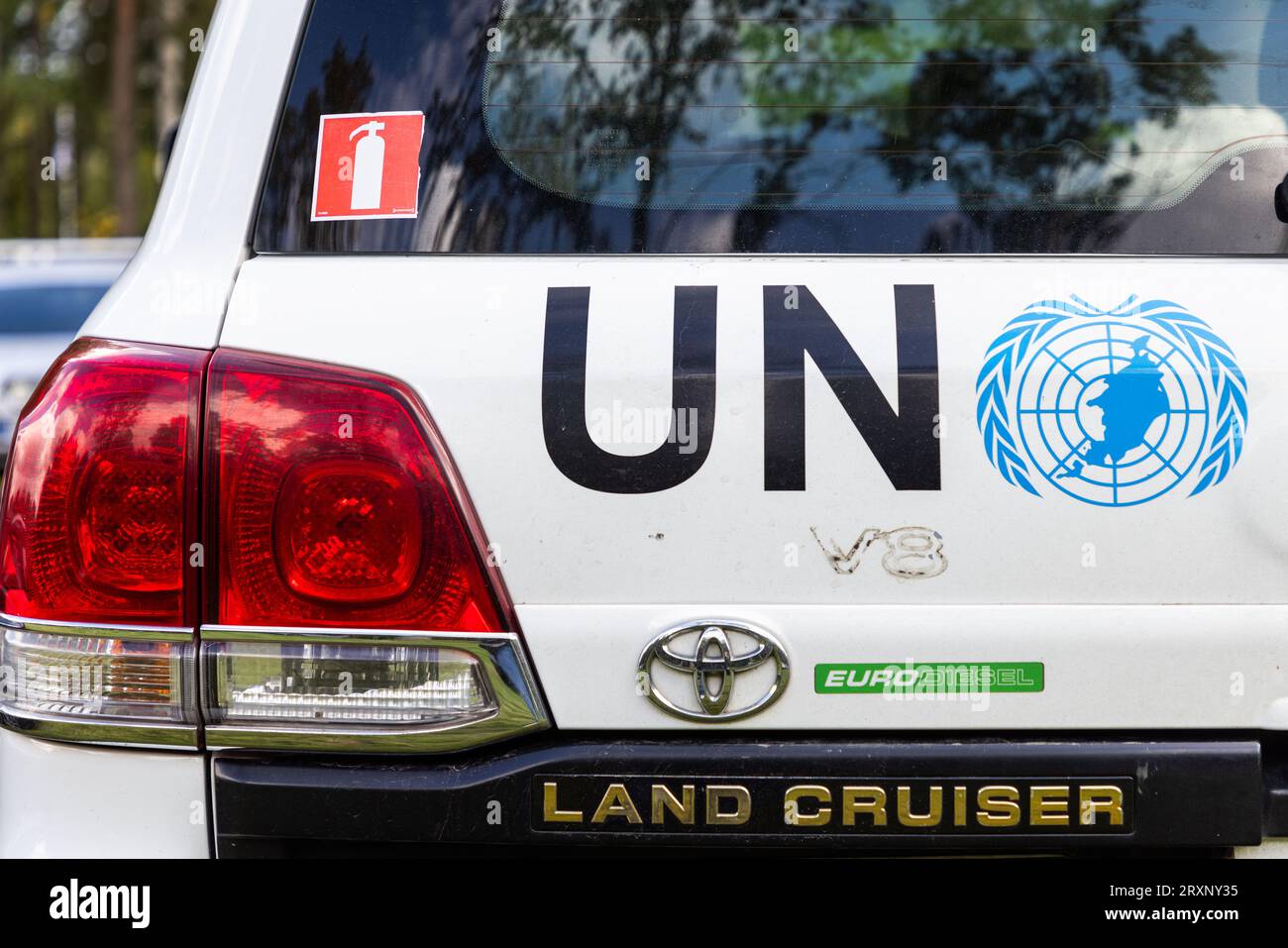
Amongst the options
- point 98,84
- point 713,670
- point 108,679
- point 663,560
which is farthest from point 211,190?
point 98,84

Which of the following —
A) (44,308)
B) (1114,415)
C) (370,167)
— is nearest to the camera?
(1114,415)

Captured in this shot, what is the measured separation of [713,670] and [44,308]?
10.5 meters

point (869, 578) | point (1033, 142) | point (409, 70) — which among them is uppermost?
point (409, 70)

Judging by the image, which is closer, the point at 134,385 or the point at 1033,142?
the point at 134,385

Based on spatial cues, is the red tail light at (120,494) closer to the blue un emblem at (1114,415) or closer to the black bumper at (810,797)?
the black bumper at (810,797)

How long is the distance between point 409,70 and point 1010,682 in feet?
3.52

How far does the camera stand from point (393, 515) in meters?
1.58

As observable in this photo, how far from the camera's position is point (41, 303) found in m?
10.8

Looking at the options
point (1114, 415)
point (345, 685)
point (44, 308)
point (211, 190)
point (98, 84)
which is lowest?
point (345, 685)

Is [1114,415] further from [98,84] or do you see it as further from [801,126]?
[98,84]

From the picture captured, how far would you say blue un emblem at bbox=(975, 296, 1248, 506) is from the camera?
1.54 meters

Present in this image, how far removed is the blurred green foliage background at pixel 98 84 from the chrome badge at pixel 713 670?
59.8ft
